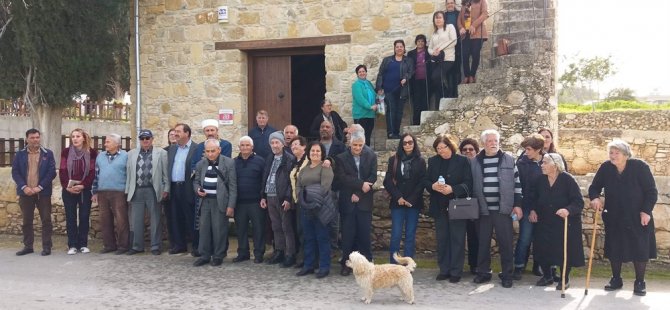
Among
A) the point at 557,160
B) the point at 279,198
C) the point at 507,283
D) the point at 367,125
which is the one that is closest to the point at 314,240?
the point at 279,198

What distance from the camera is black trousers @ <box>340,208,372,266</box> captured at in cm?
674

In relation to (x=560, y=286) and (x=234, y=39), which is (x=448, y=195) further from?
(x=234, y=39)

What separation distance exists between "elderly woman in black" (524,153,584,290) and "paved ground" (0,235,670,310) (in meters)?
0.30

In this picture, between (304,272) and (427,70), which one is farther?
(427,70)

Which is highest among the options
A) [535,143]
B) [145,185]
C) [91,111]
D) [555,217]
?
[91,111]

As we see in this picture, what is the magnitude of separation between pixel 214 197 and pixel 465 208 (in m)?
3.02

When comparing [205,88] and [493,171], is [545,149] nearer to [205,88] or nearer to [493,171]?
[493,171]

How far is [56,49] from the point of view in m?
11.8

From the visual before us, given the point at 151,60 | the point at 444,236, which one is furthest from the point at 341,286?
the point at 151,60

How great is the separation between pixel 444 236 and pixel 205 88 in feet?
20.5

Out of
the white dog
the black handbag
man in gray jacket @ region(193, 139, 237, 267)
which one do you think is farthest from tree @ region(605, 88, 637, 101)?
the white dog

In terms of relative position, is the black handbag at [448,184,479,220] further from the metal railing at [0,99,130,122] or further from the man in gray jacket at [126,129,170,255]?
the metal railing at [0,99,130,122]

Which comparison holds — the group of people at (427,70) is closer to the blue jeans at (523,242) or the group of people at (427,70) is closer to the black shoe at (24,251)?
the blue jeans at (523,242)

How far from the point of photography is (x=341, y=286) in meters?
6.24
